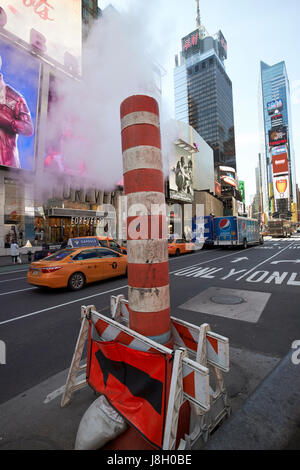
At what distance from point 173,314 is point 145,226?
3111mm

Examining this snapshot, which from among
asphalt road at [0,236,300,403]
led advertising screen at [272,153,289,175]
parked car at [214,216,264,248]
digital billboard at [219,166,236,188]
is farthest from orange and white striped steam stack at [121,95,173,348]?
led advertising screen at [272,153,289,175]

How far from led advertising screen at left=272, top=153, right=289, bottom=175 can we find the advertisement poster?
8552 cm

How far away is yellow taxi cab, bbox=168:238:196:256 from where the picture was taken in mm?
15651

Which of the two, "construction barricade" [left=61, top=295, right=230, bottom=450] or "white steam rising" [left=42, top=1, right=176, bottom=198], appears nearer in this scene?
"construction barricade" [left=61, top=295, right=230, bottom=450]

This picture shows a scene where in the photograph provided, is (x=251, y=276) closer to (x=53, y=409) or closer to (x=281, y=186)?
(x=53, y=409)

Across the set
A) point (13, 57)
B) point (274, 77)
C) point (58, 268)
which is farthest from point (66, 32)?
point (274, 77)

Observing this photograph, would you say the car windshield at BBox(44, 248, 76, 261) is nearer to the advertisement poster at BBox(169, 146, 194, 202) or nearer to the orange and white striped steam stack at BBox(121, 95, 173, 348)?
the orange and white striped steam stack at BBox(121, 95, 173, 348)

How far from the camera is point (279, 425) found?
5.21 feet

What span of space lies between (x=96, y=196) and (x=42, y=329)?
23.1 meters

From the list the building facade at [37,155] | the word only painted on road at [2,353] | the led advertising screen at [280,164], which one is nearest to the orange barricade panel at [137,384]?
the word only painted on road at [2,353]

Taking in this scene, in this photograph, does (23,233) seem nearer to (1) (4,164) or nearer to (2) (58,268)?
(1) (4,164)

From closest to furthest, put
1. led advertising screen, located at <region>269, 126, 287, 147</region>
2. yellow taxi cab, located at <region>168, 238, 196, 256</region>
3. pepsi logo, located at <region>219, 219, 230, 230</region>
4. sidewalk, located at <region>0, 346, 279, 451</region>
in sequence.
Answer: sidewalk, located at <region>0, 346, 279, 451</region> < yellow taxi cab, located at <region>168, 238, 196, 256</region> < pepsi logo, located at <region>219, 219, 230, 230</region> < led advertising screen, located at <region>269, 126, 287, 147</region>

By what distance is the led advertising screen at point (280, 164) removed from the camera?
104 meters

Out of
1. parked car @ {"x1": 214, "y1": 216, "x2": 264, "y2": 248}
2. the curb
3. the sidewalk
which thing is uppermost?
parked car @ {"x1": 214, "y1": 216, "x2": 264, "y2": 248}
